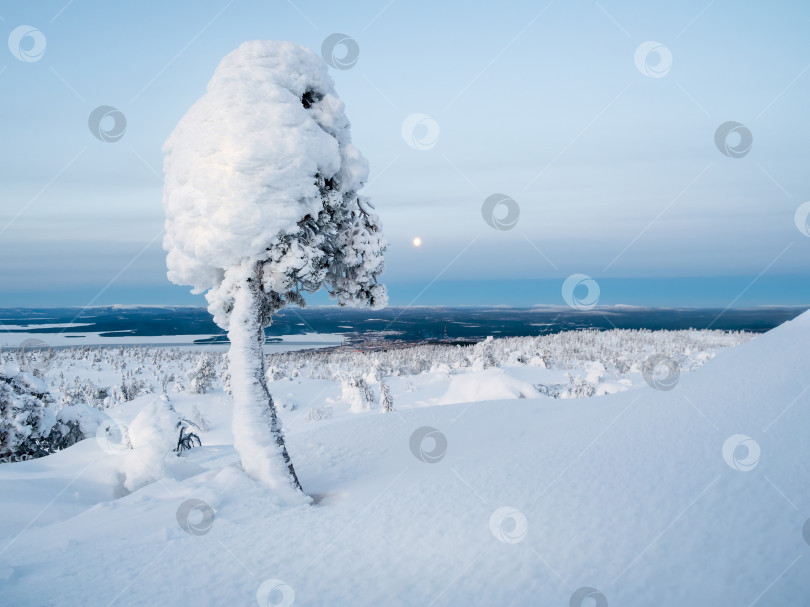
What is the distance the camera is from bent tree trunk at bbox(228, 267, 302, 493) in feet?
26.6

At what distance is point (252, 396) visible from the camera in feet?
27.0

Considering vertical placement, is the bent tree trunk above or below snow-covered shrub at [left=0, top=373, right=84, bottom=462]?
below

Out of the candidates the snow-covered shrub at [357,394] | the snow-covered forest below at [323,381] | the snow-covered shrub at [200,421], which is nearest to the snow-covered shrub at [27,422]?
the snow-covered forest below at [323,381]

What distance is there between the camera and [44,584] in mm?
4793

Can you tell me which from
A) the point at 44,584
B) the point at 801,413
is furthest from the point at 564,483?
the point at 44,584

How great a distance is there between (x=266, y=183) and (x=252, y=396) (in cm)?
375

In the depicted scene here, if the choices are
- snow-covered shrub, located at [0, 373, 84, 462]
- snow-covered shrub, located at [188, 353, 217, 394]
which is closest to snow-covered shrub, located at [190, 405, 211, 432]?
snow-covered shrub, located at [188, 353, 217, 394]

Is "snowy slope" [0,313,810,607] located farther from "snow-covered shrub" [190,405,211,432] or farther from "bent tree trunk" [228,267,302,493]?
"snow-covered shrub" [190,405,211,432]

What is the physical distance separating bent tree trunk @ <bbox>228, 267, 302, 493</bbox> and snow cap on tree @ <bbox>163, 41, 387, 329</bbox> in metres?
0.34

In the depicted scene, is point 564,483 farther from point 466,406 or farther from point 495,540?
point 466,406

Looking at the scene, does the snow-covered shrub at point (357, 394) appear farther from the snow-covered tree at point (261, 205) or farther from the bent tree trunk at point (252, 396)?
the snow-covered tree at point (261, 205)

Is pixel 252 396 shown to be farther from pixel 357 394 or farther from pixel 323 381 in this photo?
pixel 323 381

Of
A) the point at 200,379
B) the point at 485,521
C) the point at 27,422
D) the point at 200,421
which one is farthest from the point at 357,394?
the point at 485,521

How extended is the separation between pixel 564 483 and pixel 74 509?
8.58m
